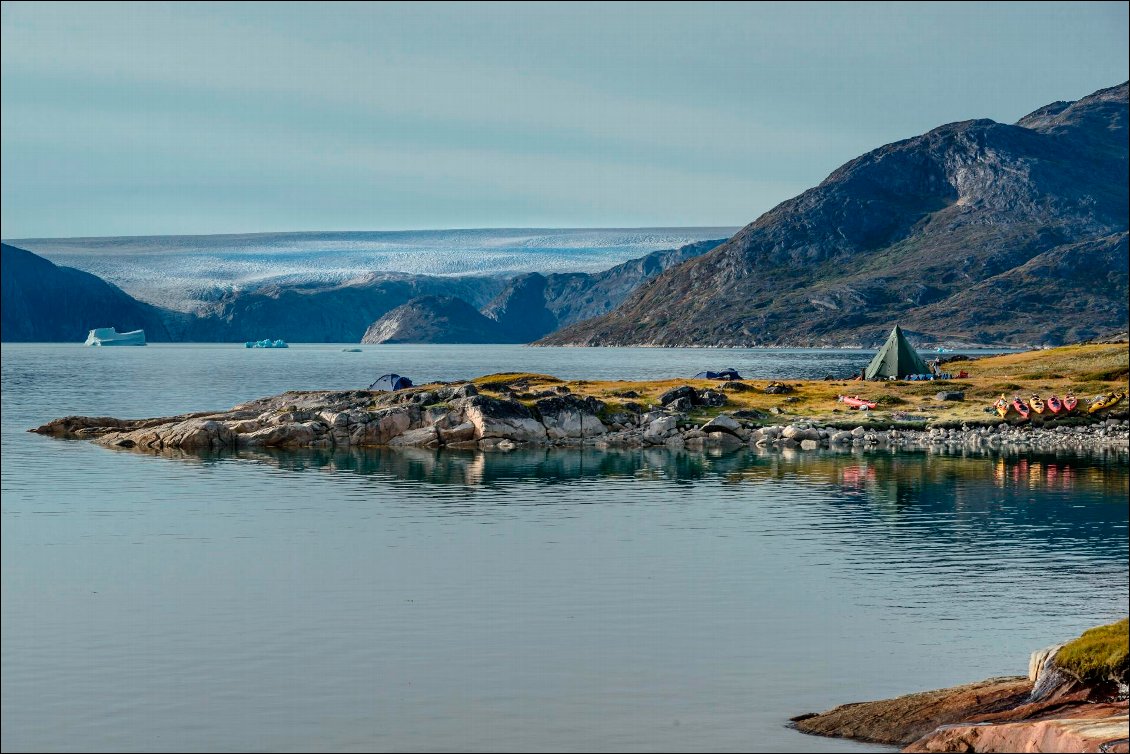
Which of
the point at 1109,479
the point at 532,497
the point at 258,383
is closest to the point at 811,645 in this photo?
the point at 532,497

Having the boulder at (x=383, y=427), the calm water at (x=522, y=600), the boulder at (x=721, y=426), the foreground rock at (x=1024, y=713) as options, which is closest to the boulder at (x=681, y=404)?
the boulder at (x=721, y=426)

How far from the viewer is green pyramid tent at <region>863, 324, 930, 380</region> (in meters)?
110

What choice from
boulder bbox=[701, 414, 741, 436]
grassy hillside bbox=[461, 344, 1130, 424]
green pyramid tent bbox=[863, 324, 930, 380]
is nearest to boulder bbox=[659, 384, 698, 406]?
grassy hillside bbox=[461, 344, 1130, 424]

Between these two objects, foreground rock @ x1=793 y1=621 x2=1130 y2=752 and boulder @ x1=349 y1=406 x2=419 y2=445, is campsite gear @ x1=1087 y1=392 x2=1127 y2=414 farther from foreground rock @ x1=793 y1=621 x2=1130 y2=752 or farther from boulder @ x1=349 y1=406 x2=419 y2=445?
foreground rock @ x1=793 y1=621 x2=1130 y2=752

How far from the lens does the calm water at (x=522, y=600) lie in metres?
22.3

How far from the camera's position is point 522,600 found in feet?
108

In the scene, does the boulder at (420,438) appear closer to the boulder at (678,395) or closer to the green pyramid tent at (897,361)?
the boulder at (678,395)

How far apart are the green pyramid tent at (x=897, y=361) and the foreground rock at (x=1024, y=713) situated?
9128cm

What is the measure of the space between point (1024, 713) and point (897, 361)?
94957 mm

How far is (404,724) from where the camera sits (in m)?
21.7

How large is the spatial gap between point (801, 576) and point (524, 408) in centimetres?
4890

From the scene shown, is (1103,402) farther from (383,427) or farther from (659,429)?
(383,427)

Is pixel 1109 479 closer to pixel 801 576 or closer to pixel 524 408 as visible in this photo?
pixel 801 576

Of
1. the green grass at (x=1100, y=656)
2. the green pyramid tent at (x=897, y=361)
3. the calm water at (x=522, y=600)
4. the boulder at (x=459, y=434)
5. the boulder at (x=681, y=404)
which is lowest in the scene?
the calm water at (x=522, y=600)
